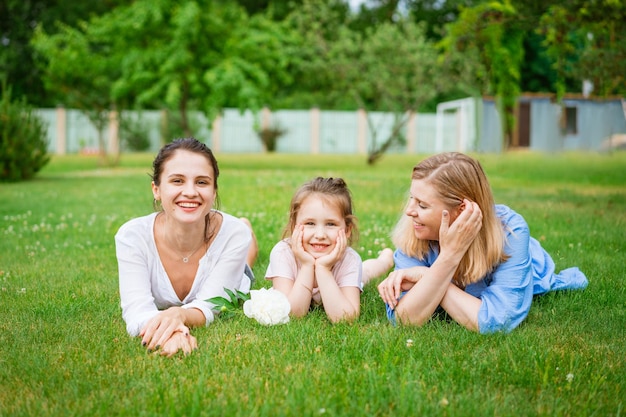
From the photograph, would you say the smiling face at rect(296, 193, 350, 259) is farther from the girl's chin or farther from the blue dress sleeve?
the blue dress sleeve

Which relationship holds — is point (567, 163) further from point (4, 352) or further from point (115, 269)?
point (4, 352)

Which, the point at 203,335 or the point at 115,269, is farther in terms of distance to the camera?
the point at 115,269

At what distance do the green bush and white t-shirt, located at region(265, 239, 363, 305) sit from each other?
43.5ft

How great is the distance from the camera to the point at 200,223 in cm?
407

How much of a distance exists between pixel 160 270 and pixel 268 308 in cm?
77

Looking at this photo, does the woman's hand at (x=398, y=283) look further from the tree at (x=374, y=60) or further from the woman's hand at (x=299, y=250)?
the tree at (x=374, y=60)

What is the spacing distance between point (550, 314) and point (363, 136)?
33.3 meters

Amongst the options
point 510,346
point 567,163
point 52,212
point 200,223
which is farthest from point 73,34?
point 510,346

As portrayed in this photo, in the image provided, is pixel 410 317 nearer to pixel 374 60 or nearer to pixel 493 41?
pixel 493 41

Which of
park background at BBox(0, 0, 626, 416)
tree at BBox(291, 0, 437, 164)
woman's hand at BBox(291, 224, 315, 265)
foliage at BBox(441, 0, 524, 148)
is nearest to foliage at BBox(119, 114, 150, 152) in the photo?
park background at BBox(0, 0, 626, 416)

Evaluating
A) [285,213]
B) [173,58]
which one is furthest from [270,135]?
[285,213]

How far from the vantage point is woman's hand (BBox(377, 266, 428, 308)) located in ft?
12.6

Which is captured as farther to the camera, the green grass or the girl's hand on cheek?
the girl's hand on cheek

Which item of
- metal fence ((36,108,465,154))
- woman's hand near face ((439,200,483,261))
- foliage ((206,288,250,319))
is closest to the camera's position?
woman's hand near face ((439,200,483,261))
